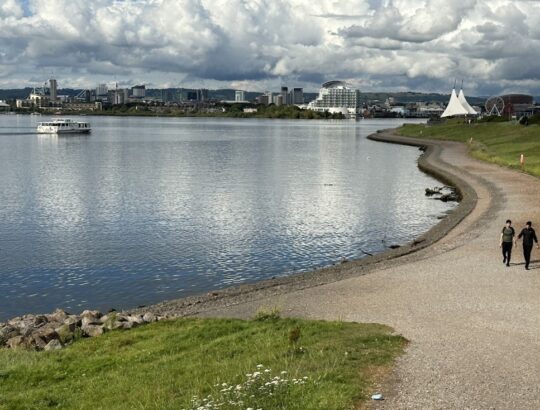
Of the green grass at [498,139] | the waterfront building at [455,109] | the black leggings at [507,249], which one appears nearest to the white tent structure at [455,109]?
the waterfront building at [455,109]

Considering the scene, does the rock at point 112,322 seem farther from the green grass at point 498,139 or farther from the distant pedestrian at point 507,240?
the green grass at point 498,139

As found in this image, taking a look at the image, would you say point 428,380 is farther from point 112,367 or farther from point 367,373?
point 112,367

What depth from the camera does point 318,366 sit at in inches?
505

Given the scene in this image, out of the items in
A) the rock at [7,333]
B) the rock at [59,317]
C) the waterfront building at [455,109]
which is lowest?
the rock at [59,317]

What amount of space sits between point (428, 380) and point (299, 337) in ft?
11.9

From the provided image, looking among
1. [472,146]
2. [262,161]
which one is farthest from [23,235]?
[472,146]

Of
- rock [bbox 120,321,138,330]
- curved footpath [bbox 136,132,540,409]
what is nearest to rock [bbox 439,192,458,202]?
curved footpath [bbox 136,132,540,409]

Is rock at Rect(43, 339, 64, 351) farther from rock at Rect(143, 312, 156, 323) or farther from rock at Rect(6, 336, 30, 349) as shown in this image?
rock at Rect(143, 312, 156, 323)

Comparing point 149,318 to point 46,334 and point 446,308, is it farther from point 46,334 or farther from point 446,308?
point 446,308

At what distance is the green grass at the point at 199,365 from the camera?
11.6 meters

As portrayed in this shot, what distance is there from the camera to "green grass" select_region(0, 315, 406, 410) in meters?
11.6

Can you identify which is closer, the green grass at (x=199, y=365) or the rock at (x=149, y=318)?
the green grass at (x=199, y=365)

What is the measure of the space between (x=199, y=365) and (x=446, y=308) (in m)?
7.97

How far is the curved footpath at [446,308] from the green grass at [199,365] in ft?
3.10
